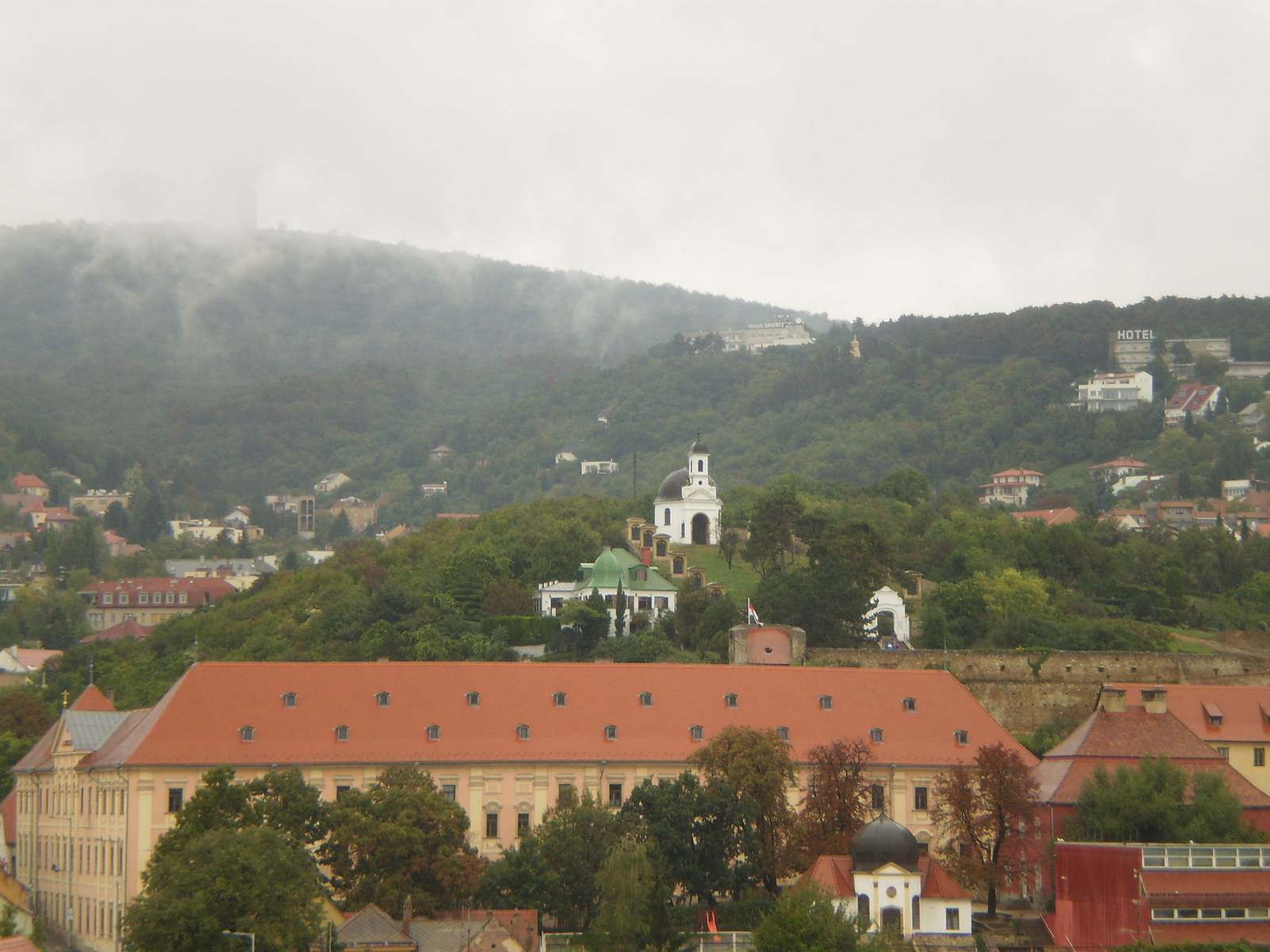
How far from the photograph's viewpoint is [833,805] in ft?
226

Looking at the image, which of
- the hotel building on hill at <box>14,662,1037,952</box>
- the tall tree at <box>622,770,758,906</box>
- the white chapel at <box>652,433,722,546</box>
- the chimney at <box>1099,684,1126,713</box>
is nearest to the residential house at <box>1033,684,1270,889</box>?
the chimney at <box>1099,684,1126,713</box>

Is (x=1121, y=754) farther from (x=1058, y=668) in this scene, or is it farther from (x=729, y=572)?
(x=729, y=572)

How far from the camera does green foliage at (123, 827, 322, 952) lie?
186ft

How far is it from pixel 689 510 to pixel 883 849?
68.3 m

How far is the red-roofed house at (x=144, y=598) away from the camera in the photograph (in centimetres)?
17188

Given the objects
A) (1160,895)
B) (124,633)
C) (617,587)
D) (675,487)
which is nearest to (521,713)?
(1160,895)

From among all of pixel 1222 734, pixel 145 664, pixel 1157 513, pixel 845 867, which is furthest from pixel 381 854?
pixel 1157 513

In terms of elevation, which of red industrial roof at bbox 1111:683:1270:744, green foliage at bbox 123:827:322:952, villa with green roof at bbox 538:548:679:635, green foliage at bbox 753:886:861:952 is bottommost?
green foliage at bbox 753:886:861:952

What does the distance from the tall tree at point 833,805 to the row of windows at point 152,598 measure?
370 ft

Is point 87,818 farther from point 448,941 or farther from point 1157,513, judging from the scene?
point 1157,513

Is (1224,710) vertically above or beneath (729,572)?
beneath

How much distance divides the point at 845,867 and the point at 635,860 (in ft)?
24.6

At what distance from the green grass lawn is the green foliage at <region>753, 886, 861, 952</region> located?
4900cm

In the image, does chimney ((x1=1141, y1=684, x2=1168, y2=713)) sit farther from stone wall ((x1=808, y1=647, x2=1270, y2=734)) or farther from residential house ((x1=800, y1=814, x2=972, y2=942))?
stone wall ((x1=808, y1=647, x2=1270, y2=734))
